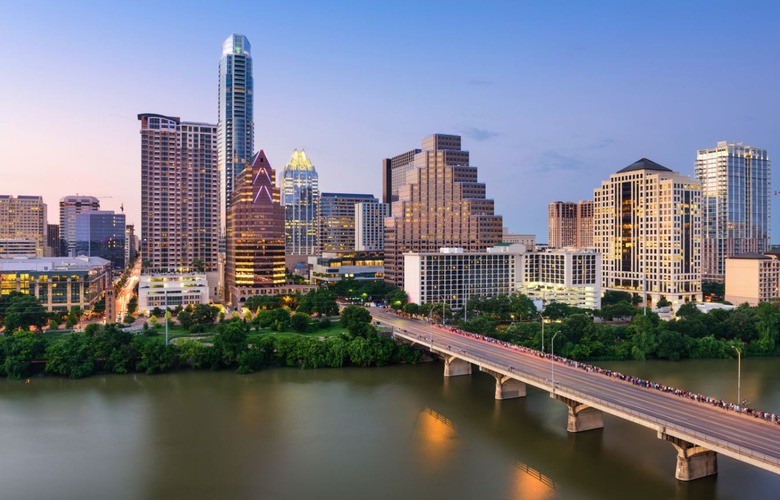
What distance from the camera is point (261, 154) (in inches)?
4663

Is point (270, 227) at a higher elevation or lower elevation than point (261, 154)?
lower

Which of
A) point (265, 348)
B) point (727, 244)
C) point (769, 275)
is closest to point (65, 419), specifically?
point (265, 348)

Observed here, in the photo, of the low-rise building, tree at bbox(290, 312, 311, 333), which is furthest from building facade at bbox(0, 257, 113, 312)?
the low-rise building

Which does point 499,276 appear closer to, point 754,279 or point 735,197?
point 754,279

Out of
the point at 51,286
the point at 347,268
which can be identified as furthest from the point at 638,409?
the point at 347,268

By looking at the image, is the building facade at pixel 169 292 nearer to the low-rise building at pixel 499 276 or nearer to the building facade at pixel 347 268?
the building facade at pixel 347 268

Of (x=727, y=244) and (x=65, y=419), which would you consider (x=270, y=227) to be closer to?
(x=65, y=419)

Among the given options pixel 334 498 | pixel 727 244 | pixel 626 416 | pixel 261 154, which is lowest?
pixel 334 498

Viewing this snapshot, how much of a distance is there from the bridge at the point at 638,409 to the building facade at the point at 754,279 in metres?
75.5

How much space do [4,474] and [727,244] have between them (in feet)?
559

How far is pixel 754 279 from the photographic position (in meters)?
115

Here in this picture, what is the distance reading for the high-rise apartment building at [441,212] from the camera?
122 metres

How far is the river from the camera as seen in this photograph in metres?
35.5

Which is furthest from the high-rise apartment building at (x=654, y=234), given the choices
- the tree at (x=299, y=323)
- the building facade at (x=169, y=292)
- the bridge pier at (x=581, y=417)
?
the building facade at (x=169, y=292)
